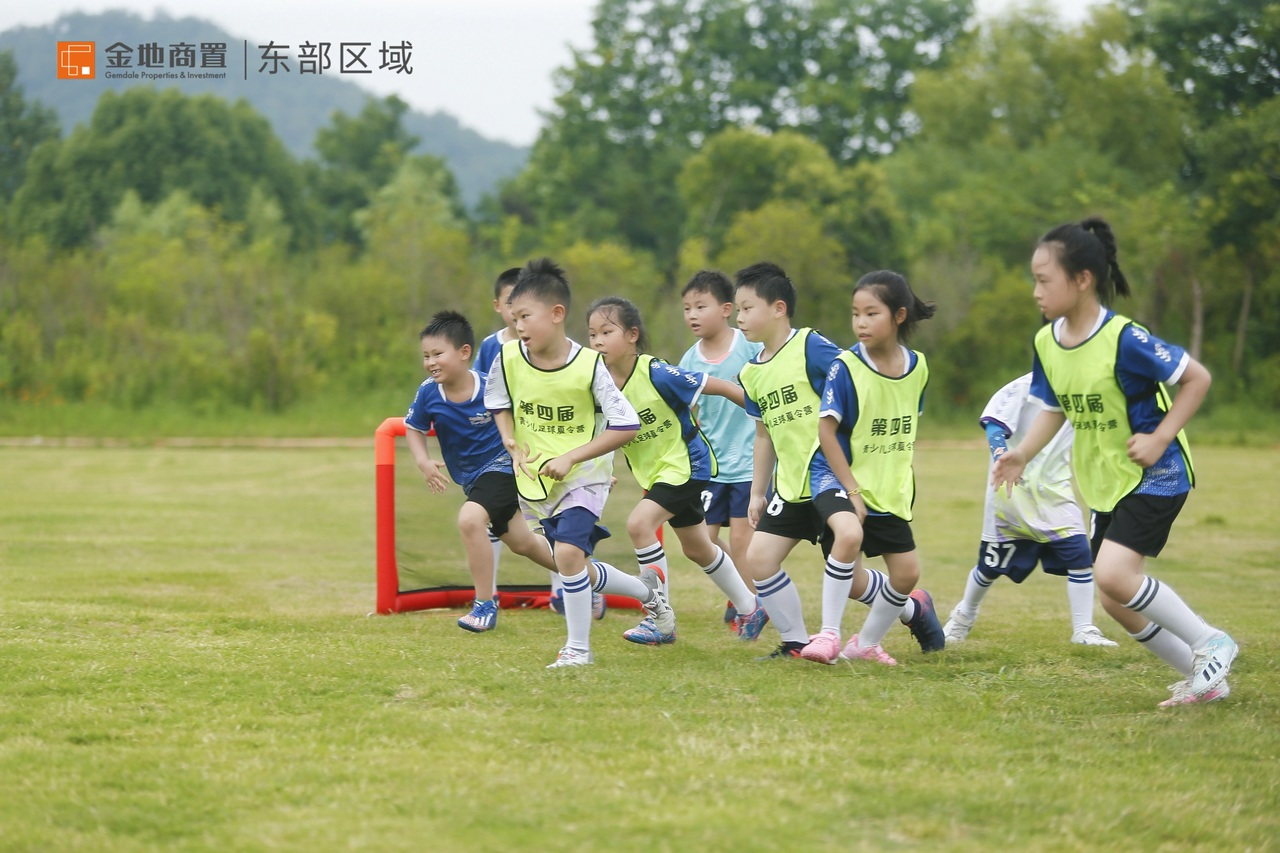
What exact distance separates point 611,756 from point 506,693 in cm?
102

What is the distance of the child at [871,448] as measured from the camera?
5797mm

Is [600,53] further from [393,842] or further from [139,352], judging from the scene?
[393,842]

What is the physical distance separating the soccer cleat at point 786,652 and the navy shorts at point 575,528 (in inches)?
39.3

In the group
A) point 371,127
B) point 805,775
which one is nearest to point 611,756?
point 805,775

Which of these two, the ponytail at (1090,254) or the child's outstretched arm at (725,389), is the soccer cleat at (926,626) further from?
the ponytail at (1090,254)

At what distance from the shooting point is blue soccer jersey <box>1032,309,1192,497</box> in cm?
499

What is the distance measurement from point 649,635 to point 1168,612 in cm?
272

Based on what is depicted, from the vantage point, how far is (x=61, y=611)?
7430 mm

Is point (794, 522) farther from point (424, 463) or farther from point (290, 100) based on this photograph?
point (290, 100)

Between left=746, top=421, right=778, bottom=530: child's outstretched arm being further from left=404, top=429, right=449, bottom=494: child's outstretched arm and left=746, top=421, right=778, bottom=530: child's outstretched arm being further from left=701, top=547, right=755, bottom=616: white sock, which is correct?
left=404, top=429, right=449, bottom=494: child's outstretched arm

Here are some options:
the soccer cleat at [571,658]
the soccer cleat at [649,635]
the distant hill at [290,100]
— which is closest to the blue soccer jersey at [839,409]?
the soccer cleat at [571,658]

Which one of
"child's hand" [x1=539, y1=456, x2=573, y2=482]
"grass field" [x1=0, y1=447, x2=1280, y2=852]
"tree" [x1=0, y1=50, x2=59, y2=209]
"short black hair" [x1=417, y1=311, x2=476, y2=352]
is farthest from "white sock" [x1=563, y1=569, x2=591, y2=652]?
"tree" [x1=0, y1=50, x2=59, y2=209]

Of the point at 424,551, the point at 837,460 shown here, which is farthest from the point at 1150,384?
the point at 424,551

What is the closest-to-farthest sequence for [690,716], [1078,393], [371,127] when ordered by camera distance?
[690,716], [1078,393], [371,127]
